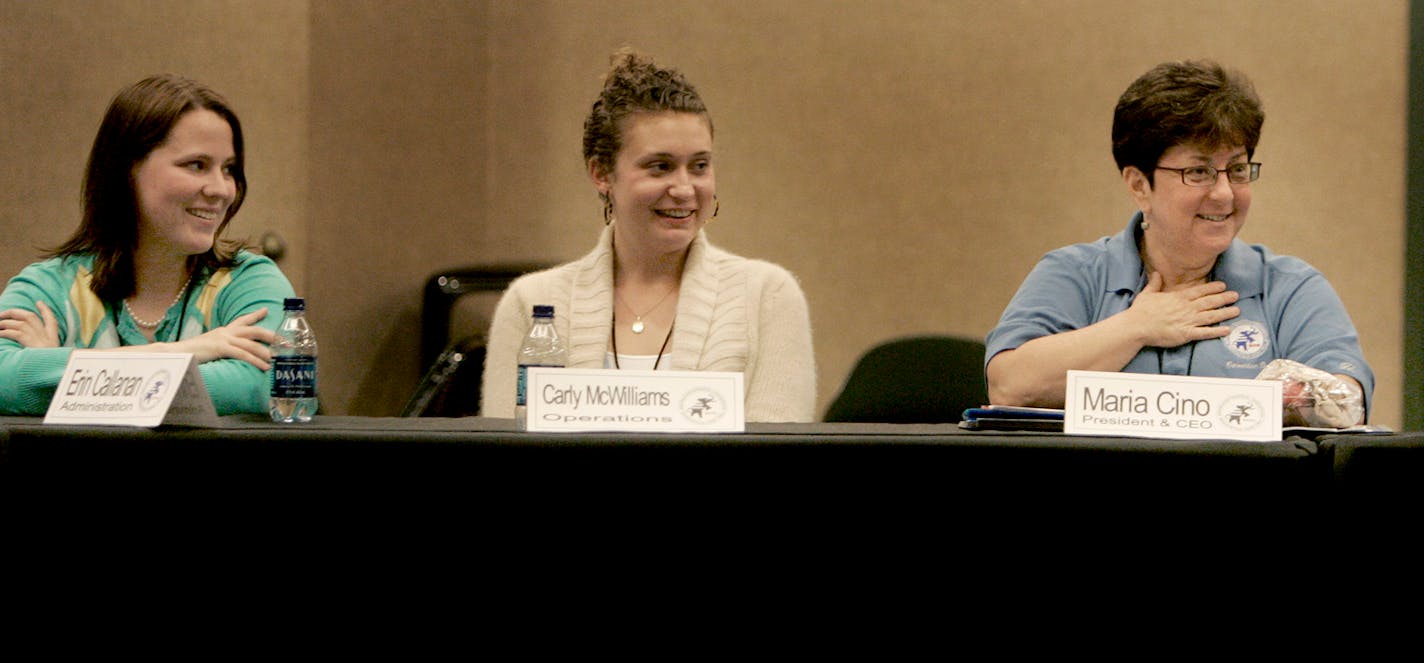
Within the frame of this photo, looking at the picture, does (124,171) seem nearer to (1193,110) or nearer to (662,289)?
(662,289)

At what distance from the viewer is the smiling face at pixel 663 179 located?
2.29m

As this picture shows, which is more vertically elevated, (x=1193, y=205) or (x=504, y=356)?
(x=1193, y=205)

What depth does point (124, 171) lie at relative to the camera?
213 centimetres

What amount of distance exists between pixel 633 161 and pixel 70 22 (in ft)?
5.75

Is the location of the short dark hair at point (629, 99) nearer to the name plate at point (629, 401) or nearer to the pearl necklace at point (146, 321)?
the pearl necklace at point (146, 321)

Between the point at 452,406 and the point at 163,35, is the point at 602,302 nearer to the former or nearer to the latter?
the point at 452,406

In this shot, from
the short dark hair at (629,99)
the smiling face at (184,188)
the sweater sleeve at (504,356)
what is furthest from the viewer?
the short dark hair at (629,99)

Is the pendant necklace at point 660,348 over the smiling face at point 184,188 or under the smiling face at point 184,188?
under

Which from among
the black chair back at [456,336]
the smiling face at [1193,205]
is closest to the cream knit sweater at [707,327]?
the smiling face at [1193,205]

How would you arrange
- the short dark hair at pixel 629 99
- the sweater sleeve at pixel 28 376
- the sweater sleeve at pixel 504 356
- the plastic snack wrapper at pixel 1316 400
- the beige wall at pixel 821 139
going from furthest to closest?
the beige wall at pixel 821 139 < the short dark hair at pixel 629 99 < the sweater sleeve at pixel 504 356 < the sweater sleeve at pixel 28 376 < the plastic snack wrapper at pixel 1316 400

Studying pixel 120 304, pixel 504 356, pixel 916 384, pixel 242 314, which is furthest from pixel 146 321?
pixel 916 384

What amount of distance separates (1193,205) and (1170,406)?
0.67m

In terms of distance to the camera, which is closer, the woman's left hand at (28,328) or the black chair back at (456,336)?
the woman's left hand at (28,328)

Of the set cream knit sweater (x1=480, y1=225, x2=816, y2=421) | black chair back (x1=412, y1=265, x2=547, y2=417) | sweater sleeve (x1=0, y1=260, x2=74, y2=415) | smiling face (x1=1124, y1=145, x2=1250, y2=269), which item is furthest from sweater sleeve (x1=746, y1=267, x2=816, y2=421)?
black chair back (x1=412, y1=265, x2=547, y2=417)
